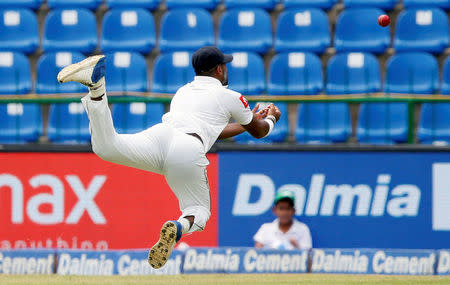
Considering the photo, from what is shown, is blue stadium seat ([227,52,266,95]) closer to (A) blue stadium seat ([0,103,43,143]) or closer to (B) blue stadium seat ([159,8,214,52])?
(B) blue stadium seat ([159,8,214,52])

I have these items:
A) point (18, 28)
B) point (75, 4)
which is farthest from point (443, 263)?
point (18, 28)

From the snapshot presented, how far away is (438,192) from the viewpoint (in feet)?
33.0

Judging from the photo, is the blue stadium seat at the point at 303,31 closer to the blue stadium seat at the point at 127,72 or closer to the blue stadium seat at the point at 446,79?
the blue stadium seat at the point at 446,79

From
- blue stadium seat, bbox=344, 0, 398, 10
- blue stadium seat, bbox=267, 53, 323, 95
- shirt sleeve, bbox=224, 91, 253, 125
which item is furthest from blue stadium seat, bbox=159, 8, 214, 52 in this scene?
shirt sleeve, bbox=224, 91, 253, 125

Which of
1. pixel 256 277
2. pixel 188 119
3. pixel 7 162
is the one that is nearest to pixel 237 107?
pixel 188 119

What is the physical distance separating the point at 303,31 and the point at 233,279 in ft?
16.0

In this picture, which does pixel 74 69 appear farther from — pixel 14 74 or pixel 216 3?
pixel 216 3

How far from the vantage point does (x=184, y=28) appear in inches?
492

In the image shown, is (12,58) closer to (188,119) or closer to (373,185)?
(373,185)

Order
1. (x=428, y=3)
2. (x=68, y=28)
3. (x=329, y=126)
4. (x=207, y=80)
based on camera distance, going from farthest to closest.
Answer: (x=68, y=28)
(x=428, y=3)
(x=329, y=126)
(x=207, y=80)

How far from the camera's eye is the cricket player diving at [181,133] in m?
6.16

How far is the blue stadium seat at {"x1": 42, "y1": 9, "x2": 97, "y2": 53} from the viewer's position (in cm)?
1266

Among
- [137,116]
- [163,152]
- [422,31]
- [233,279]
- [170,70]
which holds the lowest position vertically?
[233,279]

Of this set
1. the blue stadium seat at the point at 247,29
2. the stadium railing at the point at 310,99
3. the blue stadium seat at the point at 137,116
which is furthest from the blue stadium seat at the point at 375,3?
the blue stadium seat at the point at 137,116
